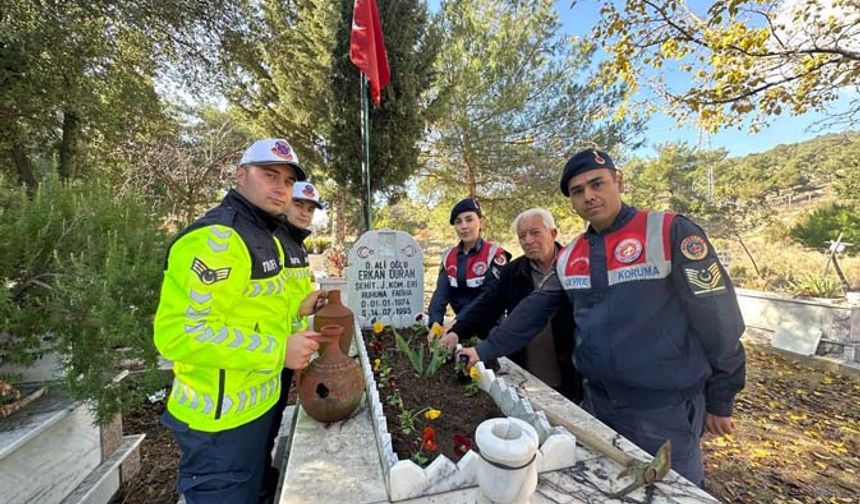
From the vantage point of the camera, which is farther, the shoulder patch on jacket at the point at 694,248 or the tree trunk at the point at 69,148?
the tree trunk at the point at 69,148

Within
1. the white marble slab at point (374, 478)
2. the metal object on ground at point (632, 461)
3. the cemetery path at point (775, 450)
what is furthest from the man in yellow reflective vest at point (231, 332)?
the cemetery path at point (775, 450)

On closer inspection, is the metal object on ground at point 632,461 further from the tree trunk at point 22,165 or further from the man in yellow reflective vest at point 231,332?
the tree trunk at point 22,165

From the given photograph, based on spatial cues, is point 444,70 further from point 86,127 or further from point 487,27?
point 86,127

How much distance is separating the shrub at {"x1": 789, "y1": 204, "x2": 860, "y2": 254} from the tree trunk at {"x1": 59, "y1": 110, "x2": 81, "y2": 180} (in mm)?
17950

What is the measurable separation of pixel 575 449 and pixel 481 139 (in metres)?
9.92

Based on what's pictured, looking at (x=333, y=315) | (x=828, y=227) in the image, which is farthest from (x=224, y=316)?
(x=828, y=227)

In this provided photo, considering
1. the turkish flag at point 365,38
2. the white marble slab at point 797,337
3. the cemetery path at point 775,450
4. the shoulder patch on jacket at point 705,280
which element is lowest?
the cemetery path at point 775,450

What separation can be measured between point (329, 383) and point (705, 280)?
1.61m

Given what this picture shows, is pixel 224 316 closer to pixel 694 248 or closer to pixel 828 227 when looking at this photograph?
pixel 694 248

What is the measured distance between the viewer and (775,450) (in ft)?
10.5

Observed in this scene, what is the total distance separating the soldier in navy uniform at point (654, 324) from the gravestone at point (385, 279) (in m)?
2.14

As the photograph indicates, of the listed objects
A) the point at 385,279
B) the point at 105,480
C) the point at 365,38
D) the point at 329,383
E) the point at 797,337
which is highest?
the point at 365,38

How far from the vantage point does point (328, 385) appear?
5.77ft

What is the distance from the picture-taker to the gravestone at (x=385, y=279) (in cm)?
368
